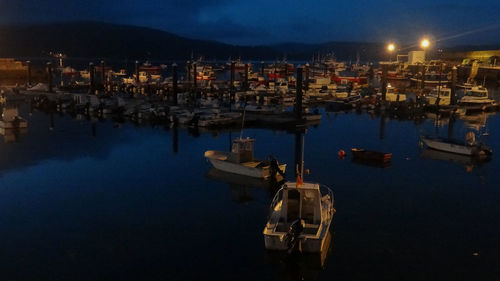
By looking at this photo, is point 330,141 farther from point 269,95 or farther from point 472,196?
point 269,95

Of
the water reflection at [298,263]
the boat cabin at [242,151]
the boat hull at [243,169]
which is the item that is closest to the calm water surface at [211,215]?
the water reflection at [298,263]

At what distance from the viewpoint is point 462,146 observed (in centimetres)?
2888

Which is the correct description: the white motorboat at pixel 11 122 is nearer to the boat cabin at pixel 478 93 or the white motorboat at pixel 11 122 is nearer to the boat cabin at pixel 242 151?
the boat cabin at pixel 242 151

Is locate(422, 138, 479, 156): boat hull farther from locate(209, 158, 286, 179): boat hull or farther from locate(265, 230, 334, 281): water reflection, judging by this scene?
locate(265, 230, 334, 281): water reflection

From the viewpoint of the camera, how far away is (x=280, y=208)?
52.7ft

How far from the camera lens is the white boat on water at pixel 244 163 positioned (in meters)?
23.1

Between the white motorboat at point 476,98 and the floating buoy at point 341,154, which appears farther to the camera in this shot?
the white motorboat at point 476,98

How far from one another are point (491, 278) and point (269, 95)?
4729 cm

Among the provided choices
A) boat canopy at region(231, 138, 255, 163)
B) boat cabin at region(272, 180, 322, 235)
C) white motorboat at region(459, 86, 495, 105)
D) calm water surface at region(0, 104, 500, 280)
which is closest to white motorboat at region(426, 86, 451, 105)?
white motorboat at region(459, 86, 495, 105)

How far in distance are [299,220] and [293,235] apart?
1.68 feet

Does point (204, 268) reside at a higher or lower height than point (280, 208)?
lower

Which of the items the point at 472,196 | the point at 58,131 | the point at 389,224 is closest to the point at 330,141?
the point at 472,196

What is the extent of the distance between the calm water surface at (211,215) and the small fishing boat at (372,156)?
750mm

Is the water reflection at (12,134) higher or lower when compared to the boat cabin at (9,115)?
lower
